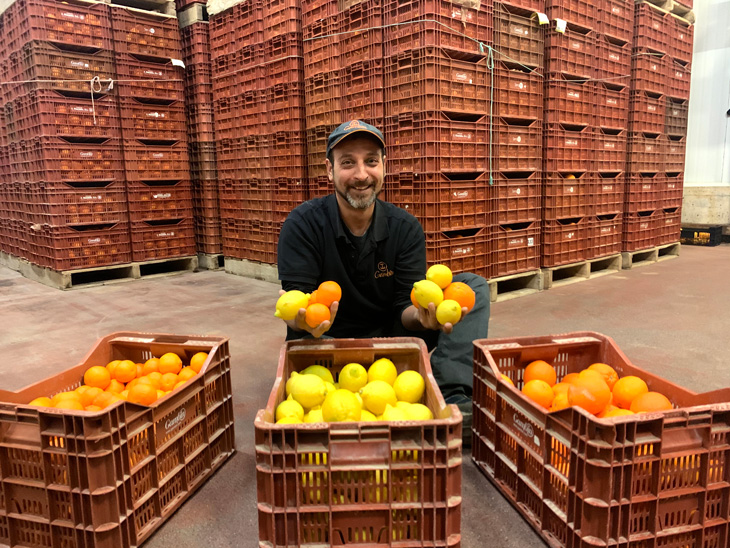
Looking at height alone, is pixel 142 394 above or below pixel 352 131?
below

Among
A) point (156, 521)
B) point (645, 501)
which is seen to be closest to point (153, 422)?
point (156, 521)

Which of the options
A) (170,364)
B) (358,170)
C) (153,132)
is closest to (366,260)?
(358,170)

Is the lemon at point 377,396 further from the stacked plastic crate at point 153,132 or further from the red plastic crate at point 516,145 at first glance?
the stacked plastic crate at point 153,132

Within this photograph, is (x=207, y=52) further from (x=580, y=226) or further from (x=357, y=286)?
(x=357, y=286)

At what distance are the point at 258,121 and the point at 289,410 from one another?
6816 mm

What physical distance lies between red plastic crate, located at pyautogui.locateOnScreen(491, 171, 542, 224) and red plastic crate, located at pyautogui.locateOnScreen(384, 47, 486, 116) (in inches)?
38.0

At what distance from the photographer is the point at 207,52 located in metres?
8.98

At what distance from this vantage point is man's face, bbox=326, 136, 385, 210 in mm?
2611

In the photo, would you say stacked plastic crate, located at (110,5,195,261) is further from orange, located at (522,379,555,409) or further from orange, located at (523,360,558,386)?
orange, located at (522,379,555,409)

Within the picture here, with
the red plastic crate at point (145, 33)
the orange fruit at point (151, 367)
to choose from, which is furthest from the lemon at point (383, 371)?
the red plastic crate at point (145, 33)

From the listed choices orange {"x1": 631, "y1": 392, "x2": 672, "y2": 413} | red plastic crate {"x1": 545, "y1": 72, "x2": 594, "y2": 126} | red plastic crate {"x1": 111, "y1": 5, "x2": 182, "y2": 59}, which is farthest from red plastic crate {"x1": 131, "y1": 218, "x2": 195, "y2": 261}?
orange {"x1": 631, "y1": 392, "x2": 672, "y2": 413}

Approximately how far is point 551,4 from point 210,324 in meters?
5.80

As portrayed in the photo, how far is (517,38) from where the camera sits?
249 inches

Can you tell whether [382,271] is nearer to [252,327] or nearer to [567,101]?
[252,327]
